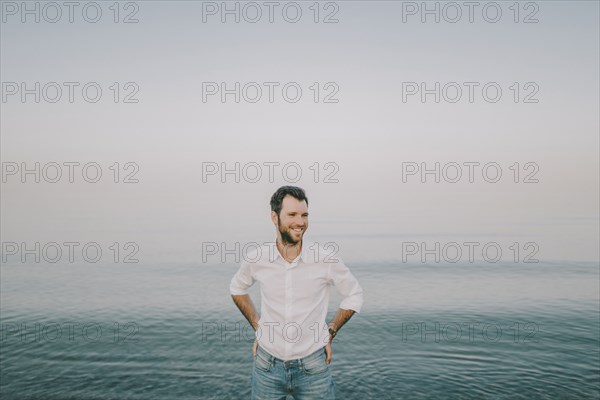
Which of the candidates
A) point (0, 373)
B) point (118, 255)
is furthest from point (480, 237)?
point (0, 373)

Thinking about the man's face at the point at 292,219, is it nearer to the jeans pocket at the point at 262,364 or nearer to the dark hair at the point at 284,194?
the dark hair at the point at 284,194

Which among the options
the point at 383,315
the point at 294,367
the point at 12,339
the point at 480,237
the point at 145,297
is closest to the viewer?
the point at 294,367

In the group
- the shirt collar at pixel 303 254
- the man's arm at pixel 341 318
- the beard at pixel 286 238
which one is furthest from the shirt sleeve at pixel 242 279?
the man's arm at pixel 341 318

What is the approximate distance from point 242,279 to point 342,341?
9.81 meters

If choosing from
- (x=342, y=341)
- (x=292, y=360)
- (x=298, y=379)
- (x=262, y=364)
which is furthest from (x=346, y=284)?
(x=342, y=341)

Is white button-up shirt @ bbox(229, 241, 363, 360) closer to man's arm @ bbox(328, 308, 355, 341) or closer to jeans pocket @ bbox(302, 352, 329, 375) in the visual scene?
jeans pocket @ bbox(302, 352, 329, 375)

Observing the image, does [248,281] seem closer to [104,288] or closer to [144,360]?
[144,360]

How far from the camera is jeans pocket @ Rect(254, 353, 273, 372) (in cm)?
431

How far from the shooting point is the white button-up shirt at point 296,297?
423 cm

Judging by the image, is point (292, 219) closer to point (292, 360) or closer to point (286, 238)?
point (286, 238)

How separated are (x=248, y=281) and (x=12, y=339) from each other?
1231 centimetres

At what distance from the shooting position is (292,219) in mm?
4305

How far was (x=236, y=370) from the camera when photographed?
11477 mm

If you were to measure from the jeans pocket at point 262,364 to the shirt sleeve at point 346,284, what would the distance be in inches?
34.6
